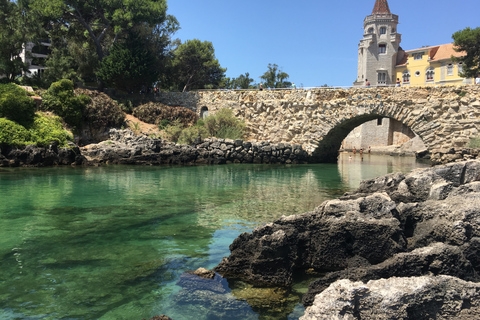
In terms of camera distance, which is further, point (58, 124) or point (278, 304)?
point (58, 124)

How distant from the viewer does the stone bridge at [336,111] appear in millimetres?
23484

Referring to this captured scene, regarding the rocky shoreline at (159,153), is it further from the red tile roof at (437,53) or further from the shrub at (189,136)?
the red tile roof at (437,53)

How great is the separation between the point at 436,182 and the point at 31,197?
1124 cm

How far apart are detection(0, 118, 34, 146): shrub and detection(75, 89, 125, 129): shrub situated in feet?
22.9

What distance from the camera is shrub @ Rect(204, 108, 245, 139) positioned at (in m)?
30.6

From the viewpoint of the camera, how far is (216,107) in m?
34.2

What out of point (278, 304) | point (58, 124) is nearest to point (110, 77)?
point (58, 124)

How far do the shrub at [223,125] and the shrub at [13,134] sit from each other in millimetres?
12769

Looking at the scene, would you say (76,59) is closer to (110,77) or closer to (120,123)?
(110,77)

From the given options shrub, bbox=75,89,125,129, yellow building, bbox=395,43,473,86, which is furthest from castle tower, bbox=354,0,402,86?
shrub, bbox=75,89,125,129

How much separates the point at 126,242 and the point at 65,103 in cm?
2251

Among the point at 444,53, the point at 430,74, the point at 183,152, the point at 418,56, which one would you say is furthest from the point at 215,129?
the point at 444,53

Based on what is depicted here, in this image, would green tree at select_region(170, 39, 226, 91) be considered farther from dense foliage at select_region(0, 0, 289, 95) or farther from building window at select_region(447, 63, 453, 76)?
building window at select_region(447, 63, 453, 76)

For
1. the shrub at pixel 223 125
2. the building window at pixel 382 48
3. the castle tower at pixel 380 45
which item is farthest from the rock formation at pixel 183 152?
the building window at pixel 382 48
